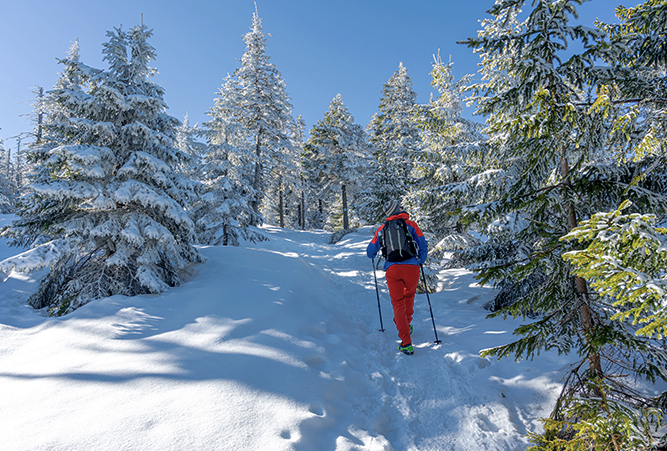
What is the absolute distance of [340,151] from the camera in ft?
88.2

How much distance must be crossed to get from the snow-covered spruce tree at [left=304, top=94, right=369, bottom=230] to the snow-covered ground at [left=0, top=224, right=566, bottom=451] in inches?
812

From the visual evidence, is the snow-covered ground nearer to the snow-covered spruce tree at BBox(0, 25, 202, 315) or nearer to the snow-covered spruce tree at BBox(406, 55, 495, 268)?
the snow-covered spruce tree at BBox(0, 25, 202, 315)

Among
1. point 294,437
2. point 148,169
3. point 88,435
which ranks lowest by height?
point 294,437

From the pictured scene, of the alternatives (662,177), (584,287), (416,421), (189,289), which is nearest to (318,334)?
(416,421)

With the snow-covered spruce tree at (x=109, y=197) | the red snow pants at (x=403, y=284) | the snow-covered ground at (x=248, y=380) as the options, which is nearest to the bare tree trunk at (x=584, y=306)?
the snow-covered ground at (x=248, y=380)

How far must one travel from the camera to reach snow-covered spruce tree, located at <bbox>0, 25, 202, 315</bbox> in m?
6.10

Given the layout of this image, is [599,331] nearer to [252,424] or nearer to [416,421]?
[416,421]

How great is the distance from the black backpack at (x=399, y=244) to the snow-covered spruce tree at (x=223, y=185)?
9732 mm

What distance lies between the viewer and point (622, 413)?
85.0 inches

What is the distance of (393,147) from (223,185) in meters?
11.4

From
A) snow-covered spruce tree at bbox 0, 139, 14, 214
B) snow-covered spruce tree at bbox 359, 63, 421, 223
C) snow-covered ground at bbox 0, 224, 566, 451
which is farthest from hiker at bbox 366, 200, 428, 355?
snow-covered spruce tree at bbox 0, 139, 14, 214

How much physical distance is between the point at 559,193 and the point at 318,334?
4.29 m

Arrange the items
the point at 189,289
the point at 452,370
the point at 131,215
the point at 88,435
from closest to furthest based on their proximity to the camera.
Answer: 1. the point at 88,435
2. the point at 452,370
3. the point at 189,289
4. the point at 131,215

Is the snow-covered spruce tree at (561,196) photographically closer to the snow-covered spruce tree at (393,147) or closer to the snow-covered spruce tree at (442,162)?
the snow-covered spruce tree at (442,162)
